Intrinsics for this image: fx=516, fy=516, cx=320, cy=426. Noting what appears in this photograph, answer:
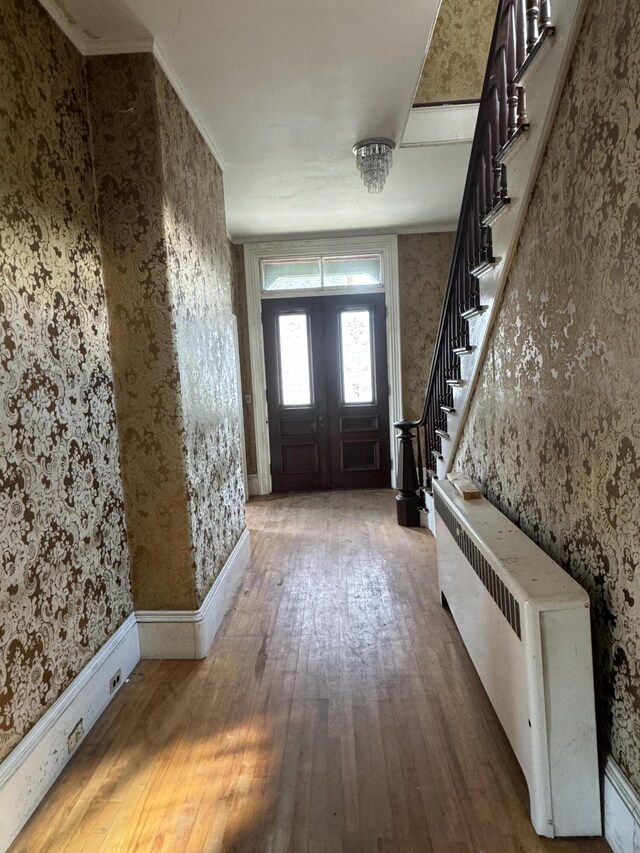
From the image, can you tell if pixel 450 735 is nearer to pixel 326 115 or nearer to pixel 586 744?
pixel 586 744

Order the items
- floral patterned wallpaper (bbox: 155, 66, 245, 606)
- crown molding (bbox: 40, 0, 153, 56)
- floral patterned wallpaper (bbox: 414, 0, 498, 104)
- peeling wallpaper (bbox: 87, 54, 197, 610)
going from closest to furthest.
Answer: crown molding (bbox: 40, 0, 153, 56)
peeling wallpaper (bbox: 87, 54, 197, 610)
floral patterned wallpaper (bbox: 155, 66, 245, 606)
floral patterned wallpaper (bbox: 414, 0, 498, 104)

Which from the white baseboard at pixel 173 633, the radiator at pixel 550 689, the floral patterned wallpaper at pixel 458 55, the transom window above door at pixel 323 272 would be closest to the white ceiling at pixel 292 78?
the floral patterned wallpaper at pixel 458 55

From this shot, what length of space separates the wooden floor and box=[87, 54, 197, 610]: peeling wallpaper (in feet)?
1.65

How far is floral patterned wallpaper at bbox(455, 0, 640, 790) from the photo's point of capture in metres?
1.21

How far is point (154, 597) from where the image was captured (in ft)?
8.14

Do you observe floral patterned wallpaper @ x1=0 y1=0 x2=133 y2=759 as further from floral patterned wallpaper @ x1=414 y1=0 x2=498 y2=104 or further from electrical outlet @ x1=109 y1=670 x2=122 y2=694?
floral patterned wallpaper @ x1=414 y1=0 x2=498 y2=104

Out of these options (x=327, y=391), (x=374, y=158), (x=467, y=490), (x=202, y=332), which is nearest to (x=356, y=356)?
(x=327, y=391)

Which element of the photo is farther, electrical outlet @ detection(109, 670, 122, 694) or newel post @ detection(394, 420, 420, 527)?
newel post @ detection(394, 420, 420, 527)

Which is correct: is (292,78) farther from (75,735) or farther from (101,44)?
(75,735)

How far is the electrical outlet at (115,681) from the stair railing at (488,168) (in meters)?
2.24

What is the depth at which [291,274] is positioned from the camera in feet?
18.5

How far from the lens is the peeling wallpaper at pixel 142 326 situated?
7.38 feet

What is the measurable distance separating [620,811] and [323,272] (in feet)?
16.7

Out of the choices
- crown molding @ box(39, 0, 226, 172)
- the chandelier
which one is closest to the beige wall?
the chandelier
